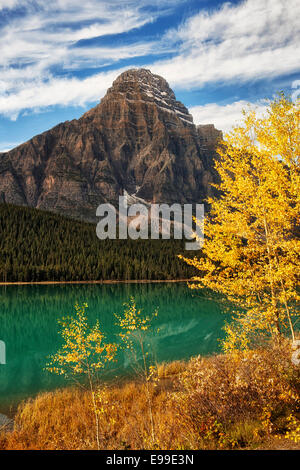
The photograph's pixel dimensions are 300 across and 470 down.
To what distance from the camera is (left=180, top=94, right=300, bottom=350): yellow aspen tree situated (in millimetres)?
12461

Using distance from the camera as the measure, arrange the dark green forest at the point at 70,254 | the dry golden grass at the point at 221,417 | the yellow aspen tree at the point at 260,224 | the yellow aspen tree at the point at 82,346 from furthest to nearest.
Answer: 1. the dark green forest at the point at 70,254
2. the yellow aspen tree at the point at 260,224
3. the yellow aspen tree at the point at 82,346
4. the dry golden grass at the point at 221,417

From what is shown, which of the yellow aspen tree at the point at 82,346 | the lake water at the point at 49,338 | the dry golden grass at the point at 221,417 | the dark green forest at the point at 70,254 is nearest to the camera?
the dry golden grass at the point at 221,417

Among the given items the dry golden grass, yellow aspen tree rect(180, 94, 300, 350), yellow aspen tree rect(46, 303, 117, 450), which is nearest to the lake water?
the dry golden grass

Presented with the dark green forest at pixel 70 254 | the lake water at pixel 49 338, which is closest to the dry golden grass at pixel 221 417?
the lake water at pixel 49 338

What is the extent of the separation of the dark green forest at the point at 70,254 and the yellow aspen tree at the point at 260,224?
432 ft

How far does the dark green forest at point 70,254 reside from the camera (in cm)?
14000

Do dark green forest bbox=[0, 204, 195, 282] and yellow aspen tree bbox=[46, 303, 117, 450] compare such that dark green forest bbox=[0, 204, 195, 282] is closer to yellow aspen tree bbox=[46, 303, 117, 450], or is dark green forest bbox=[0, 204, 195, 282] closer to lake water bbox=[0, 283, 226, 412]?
lake water bbox=[0, 283, 226, 412]

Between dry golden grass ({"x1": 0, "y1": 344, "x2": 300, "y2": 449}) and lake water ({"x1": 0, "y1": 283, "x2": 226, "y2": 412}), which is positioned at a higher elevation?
dry golden grass ({"x1": 0, "y1": 344, "x2": 300, "y2": 449})

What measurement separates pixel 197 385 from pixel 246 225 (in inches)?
258

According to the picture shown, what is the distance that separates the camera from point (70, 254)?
6191 inches

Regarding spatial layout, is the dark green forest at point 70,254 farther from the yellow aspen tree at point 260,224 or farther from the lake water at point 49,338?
the yellow aspen tree at point 260,224

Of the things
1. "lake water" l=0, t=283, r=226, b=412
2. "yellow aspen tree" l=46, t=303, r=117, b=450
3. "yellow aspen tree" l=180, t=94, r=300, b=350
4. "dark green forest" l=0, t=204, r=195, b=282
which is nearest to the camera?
"yellow aspen tree" l=46, t=303, r=117, b=450

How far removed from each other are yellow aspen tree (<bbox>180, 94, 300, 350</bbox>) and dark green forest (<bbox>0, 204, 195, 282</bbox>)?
131807 mm

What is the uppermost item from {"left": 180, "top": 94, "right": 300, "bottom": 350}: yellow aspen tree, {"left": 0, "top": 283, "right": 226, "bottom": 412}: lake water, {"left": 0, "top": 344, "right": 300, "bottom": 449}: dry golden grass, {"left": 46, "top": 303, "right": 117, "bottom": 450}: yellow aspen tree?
{"left": 180, "top": 94, "right": 300, "bottom": 350}: yellow aspen tree
